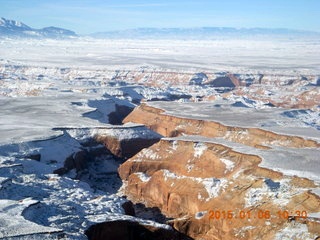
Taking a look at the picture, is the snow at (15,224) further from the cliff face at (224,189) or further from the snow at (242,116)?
the snow at (242,116)

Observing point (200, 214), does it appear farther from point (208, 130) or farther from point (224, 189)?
point (208, 130)

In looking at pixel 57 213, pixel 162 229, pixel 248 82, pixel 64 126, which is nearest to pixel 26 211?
pixel 57 213

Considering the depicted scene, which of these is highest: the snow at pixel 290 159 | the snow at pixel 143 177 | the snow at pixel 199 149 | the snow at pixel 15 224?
the snow at pixel 290 159

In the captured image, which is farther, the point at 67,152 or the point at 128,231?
the point at 67,152

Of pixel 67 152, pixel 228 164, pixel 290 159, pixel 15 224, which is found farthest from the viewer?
pixel 67 152

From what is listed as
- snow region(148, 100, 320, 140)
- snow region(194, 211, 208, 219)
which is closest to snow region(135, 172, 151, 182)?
snow region(194, 211, 208, 219)
